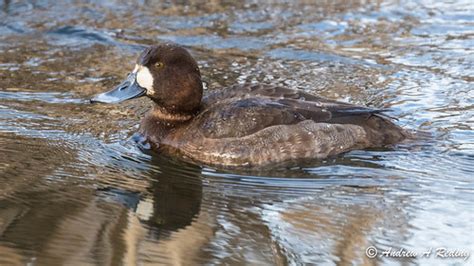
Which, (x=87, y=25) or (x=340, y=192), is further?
(x=87, y=25)

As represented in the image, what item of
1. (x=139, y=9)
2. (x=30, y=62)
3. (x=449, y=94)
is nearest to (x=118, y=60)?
(x=30, y=62)

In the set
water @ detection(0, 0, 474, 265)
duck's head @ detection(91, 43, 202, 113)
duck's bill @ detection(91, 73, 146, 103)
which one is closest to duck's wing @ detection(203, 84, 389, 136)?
duck's head @ detection(91, 43, 202, 113)

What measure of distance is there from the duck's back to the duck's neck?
9cm

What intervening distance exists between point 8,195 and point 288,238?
1817mm

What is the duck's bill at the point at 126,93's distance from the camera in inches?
273

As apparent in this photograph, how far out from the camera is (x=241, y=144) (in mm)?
6684

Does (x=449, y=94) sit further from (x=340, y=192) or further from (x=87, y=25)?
(x=87, y=25)

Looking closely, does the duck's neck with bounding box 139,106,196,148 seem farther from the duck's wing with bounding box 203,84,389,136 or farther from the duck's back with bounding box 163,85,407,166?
the duck's wing with bounding box 203,84,389,136

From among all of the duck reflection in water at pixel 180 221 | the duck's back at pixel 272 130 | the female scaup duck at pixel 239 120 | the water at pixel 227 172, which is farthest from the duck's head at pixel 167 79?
the duck reflection in water at pixel 180 221

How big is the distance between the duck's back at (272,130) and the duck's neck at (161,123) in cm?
9

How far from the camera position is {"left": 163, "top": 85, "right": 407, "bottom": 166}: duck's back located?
668cm

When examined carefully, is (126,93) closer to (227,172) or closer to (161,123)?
(161,123)

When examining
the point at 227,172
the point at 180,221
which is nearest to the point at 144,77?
the point at 227,172

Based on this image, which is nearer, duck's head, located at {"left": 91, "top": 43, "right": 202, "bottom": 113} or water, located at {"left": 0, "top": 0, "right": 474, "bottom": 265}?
water, located at {"left": 0, "top": 0, "right": 474, "bottom": 265}
